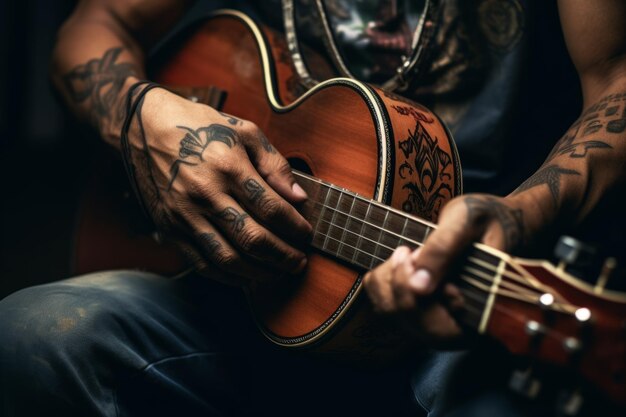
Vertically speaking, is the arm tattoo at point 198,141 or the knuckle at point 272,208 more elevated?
the arm tattoo at point 198,141

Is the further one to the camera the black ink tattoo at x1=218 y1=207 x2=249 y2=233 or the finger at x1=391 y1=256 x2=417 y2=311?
the black ink tattoo at x1=218 y1=207 x2=249 y2=233

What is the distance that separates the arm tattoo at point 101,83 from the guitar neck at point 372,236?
0.45 metres

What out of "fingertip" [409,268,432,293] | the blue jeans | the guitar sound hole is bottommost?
the blue jeans

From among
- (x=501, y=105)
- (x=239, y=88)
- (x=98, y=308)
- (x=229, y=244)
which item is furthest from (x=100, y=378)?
(x=501, y=105)

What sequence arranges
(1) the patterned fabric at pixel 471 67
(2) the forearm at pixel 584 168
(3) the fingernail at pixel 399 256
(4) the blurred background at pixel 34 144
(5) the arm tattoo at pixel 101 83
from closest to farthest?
(3) the fingernail at pixel 399 256
(2) the forearm at pixel 584 168
(1) the patterned fabric at pixel 471 67
(5) the arm tattoo at pixel 101 83
(4) the blurred background at pixel 34 144

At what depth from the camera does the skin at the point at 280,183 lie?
71 cm

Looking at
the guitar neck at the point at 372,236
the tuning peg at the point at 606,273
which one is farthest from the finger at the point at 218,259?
the tuning peg at the point at 606,273

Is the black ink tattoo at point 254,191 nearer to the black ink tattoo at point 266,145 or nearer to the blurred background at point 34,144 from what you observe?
the black ink tattoo at point 266,145

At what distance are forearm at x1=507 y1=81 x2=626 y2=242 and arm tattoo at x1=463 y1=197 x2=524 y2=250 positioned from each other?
0.21 ft

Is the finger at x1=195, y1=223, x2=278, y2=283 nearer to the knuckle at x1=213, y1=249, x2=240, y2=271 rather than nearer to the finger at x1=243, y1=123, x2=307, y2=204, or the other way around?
the knuckle at x1=213, y1=249, x2=240, y2=271

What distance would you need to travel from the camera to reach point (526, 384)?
0.63m

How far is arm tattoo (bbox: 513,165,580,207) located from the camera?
81 centimetres

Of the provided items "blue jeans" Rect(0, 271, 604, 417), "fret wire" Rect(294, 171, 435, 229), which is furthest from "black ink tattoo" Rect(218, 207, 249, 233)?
"blue jeans" Rect(0, 271, 604, 417)

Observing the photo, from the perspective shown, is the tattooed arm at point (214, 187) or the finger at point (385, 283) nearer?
the finger at point (385, 283)
